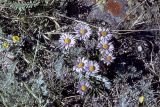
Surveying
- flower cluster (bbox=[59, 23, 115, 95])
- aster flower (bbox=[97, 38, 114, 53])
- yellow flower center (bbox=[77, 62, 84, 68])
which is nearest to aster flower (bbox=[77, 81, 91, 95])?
flower cluster (bbox=[59, 23, 115, 95])

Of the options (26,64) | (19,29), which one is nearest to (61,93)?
(26,64)

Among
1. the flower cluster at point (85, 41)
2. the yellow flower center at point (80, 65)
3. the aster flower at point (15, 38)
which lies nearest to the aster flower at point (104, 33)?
the flower cluster at point (85, 41)

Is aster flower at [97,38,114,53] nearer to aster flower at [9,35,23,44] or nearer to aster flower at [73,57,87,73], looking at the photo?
aster flower at [73,57,87,73]

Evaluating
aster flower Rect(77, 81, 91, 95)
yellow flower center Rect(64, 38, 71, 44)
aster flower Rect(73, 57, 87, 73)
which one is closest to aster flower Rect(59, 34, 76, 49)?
yellow flower center Rect(64, 38, 71, 44)

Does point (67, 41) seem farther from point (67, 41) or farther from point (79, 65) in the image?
point (79, 65)

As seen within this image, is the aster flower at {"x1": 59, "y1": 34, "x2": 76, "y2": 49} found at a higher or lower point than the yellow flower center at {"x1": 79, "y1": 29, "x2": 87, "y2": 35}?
lower

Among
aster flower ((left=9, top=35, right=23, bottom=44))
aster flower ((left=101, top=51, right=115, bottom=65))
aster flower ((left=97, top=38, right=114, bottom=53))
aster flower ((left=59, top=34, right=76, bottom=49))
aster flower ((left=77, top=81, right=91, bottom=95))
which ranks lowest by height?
aster flower ((left=77, top=81, right=91, bottom=95))
